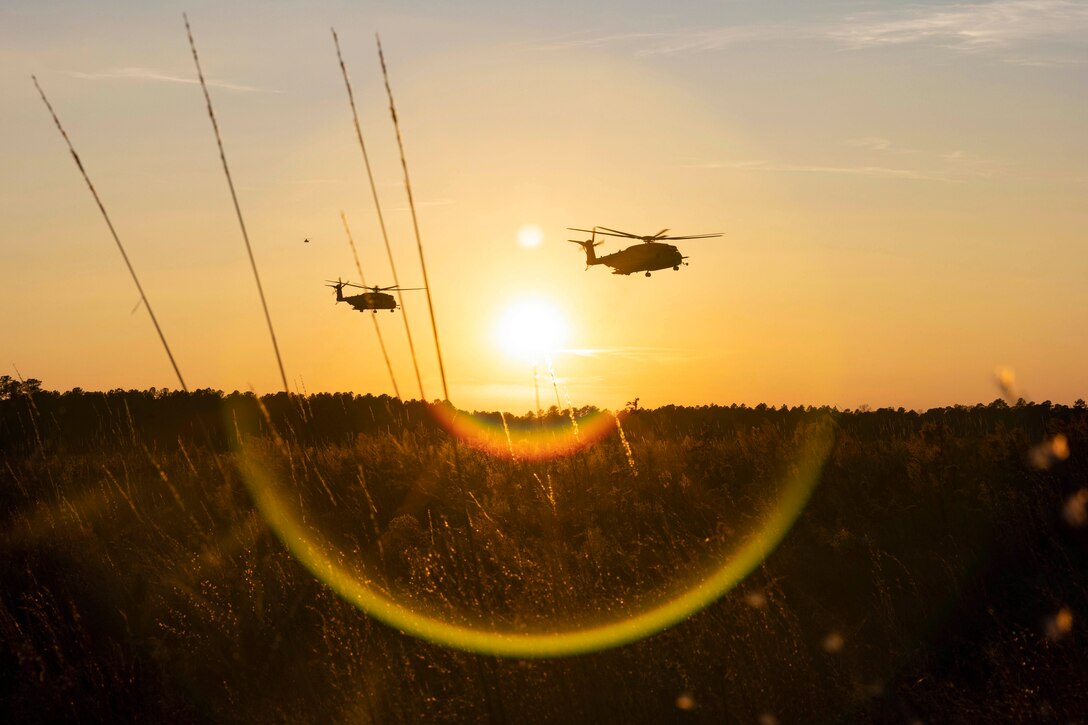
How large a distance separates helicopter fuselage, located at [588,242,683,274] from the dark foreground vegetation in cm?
2428

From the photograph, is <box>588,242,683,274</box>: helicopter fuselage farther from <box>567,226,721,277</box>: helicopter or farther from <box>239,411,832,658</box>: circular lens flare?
<box>239,411,832,658</box>: circular lens flare

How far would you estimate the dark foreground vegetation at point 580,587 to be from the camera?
6234 mm

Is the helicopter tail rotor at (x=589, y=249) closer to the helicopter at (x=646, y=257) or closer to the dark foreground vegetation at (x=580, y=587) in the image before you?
the helicopter at (x=646, y=257)

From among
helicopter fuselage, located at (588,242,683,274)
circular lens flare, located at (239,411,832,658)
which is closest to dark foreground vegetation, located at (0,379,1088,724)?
circular lens flare, located at (239,411,832,658)

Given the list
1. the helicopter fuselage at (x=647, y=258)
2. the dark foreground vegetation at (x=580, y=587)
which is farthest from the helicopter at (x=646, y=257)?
the dark foreground vegetation at (x=580, y=587)

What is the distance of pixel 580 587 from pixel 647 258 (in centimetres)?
3147

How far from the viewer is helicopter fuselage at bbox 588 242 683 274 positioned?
38.1m

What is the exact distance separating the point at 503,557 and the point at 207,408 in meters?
31.1

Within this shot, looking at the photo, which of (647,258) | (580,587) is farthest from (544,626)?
(647,258)

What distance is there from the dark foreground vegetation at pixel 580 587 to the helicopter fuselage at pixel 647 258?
24284 mm

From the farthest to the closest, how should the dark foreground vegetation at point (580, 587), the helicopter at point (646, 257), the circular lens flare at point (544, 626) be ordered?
the helicopter at point (646, 257) < the circular lens flare at point (544, 626) < the dark foreground vegetation at point (580, 587)

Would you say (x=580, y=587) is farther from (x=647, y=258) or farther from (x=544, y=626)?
(x=647, y=258)

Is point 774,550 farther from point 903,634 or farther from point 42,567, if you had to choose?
point 42,567

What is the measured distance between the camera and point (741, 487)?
11977 mm
